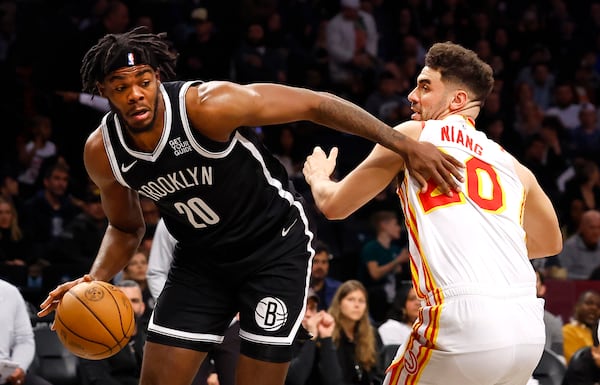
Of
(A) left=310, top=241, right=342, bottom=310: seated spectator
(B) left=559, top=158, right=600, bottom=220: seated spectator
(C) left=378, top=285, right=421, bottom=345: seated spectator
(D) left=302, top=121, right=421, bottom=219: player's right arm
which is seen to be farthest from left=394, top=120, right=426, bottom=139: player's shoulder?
(B) left=559, top=158, right=600, bottom=220: seated spectator

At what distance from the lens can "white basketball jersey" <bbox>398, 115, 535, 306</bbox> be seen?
3754mm

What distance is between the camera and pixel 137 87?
14.2ft

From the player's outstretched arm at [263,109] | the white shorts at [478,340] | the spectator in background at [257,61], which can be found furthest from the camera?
the spectator in background at [257,61]

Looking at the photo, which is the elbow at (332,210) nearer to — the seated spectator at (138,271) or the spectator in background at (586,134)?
the seated spectator at (138,271)

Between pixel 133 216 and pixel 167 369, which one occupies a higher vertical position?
pixel 133 216

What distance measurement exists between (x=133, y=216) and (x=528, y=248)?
72.1 inches

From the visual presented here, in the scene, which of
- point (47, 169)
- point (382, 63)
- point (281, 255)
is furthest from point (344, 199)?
point (382, 63)

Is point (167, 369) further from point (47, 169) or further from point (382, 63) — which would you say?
point (382, 63)

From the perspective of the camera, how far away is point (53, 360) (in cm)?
824

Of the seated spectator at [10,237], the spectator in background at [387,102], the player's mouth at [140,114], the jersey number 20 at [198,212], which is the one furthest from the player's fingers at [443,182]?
the spectator in background at [387,102]

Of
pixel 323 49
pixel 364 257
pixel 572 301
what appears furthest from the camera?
pixel 323 49

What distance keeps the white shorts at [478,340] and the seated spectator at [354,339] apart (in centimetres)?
436

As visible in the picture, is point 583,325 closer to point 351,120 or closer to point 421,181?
point 351,120

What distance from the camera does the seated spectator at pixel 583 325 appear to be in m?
8.64
